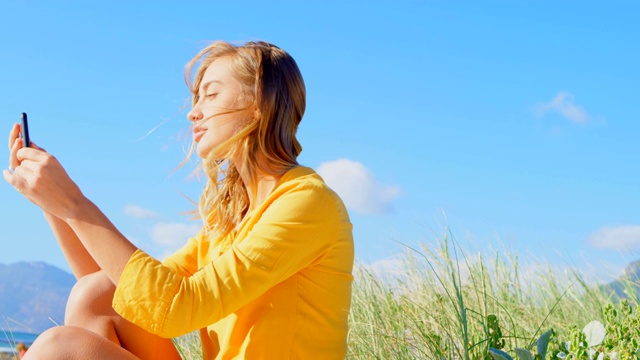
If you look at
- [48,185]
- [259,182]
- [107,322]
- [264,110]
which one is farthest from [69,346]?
[264,110]

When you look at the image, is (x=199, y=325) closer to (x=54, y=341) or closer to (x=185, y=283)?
(x=185, y=283)

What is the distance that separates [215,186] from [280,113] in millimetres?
480

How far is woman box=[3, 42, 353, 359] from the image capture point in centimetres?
158

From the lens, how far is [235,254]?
161 centimetres

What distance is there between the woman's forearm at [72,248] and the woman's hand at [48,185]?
36 cm

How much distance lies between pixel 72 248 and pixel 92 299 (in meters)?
0.17

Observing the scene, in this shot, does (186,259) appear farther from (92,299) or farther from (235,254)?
(235,254)

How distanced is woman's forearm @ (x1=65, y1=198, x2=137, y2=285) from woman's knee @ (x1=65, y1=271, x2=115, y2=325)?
1.43ft

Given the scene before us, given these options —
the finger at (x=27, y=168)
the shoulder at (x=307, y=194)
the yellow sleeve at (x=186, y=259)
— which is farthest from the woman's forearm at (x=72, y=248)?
the shoulder at (x=307, y=194)

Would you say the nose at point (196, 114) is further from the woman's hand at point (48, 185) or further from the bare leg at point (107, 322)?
the bare leg at point (107, 322)

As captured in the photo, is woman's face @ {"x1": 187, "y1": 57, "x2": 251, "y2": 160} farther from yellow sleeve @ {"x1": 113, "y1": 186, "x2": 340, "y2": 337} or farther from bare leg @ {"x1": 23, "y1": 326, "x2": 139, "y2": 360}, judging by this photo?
bare leg @ {"x1": 23, "y1": 326, "x2": 139, "y2": 360}

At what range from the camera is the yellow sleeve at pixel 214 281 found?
156 cm

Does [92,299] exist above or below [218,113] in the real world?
below

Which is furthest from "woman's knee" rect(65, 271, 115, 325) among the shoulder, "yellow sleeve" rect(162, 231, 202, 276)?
the shoulder
